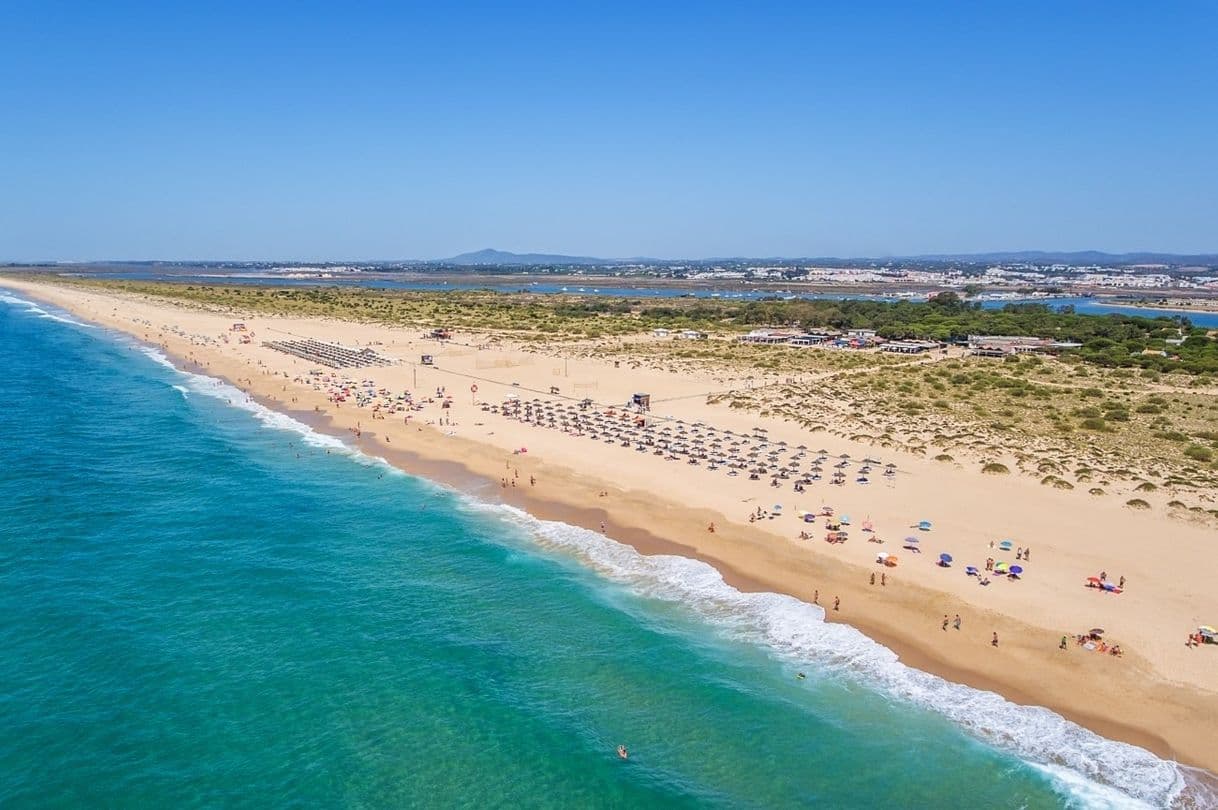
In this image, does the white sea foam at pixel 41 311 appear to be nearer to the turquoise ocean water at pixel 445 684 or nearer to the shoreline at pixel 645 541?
the shoreline at pixel 645 541

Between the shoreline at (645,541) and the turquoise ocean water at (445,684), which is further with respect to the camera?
the shoreline at (645,541)

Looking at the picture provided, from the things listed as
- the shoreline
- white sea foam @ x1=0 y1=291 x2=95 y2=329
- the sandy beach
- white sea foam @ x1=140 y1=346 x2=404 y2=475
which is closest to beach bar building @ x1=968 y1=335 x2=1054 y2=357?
the sandy beach

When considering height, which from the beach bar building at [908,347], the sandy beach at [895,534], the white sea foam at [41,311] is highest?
the white sea foam at [41,311]

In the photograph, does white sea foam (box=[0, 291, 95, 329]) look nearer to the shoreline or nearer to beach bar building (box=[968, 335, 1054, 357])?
the shoreline

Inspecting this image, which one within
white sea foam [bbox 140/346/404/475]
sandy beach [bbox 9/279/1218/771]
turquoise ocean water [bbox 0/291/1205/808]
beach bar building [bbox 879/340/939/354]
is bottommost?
turquoise ocean water [bbox 0/291/1205/808]

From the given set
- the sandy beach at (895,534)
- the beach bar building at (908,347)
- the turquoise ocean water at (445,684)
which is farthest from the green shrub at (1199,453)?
the beach bar building at (908,347)

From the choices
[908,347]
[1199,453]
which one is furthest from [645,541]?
[908,347]

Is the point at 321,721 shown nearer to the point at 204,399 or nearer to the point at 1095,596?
the point at 1095,596
